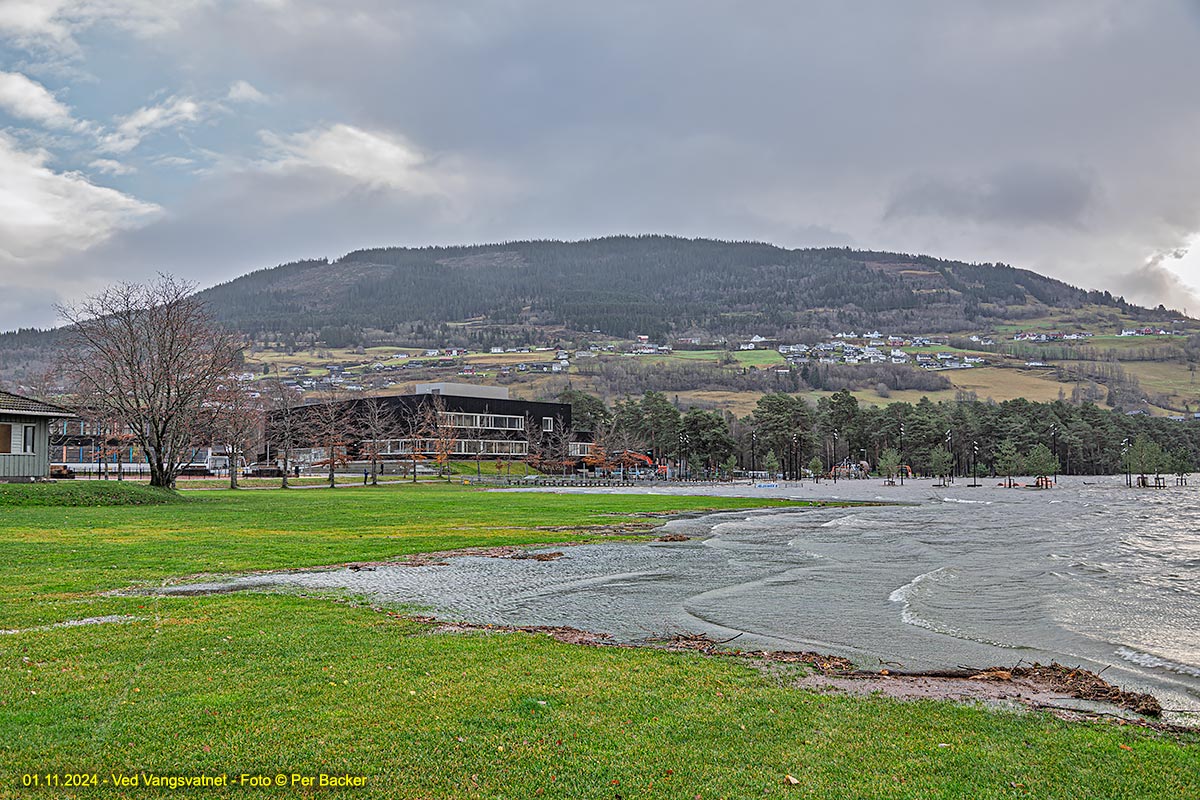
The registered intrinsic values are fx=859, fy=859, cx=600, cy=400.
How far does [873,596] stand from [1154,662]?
6.90 m

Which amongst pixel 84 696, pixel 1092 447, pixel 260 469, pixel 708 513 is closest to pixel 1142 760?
pixel 84 696

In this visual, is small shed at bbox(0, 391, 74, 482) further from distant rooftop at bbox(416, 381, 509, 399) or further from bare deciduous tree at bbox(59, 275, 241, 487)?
distant rooftop at bbox(416, 381, 509, 399)

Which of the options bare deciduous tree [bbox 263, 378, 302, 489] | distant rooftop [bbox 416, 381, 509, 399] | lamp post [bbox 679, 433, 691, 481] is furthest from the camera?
lamp post [bbox 679, 433, 691, 481]

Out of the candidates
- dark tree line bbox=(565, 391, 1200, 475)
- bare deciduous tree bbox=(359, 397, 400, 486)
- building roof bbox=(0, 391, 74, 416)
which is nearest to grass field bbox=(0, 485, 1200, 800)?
building roof bbox=(0, 391, 74, 416)

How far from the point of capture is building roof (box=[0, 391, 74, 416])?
45906 mm

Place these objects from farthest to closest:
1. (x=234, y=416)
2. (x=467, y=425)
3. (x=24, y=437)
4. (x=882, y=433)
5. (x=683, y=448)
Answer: (x=882, y=433), (x=683, y=448), (x=467, y=425), (x=234, y=416), (x=24, y=437)

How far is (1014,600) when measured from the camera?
20.2 m

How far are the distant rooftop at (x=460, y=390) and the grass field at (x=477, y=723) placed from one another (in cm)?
13728

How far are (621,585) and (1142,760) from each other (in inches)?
538

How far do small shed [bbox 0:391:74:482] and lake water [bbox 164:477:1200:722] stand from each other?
115ft

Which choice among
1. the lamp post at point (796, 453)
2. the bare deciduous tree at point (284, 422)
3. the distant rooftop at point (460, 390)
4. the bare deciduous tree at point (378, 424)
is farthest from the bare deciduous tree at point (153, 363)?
the lamp post at point (796, 453)

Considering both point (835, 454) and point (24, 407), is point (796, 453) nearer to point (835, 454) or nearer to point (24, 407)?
point (835, 454)

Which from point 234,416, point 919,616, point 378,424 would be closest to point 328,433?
point 378,424

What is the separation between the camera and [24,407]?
4669 cm
